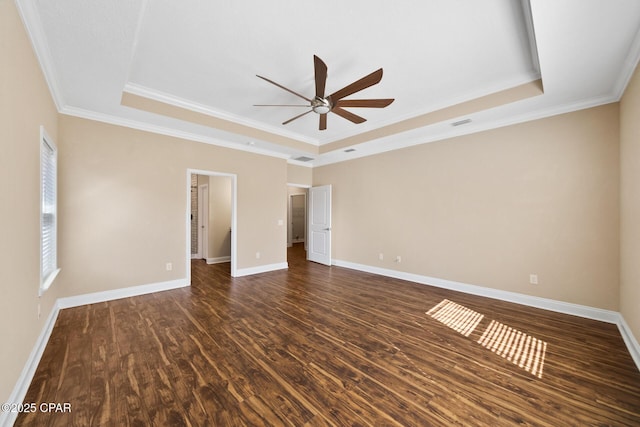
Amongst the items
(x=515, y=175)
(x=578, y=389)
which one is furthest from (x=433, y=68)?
(x=578, y=389)

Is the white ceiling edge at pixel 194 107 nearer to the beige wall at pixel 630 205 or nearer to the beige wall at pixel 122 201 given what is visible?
the beige wall at pixel 122 201

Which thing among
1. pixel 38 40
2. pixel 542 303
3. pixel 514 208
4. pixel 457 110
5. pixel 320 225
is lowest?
pixel 542 303

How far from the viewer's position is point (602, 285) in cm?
301

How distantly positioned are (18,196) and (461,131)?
5237 mm

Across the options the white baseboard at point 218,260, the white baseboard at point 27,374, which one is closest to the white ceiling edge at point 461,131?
the white baseboard at point 218,260

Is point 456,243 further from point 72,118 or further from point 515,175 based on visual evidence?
point 72,118

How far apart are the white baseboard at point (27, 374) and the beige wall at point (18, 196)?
65 millimetres

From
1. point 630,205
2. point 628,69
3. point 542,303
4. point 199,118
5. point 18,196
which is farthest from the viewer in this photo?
point 199,118

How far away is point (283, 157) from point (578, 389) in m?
5.54

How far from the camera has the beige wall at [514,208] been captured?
3.04m

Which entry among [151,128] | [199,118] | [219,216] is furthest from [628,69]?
[219,216]

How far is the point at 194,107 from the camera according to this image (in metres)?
3.76

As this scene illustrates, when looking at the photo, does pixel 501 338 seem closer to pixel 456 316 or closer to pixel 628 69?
pixel 456 316

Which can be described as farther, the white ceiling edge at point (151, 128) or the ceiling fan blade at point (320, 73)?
the white ceiling edge at point (151, 128)
